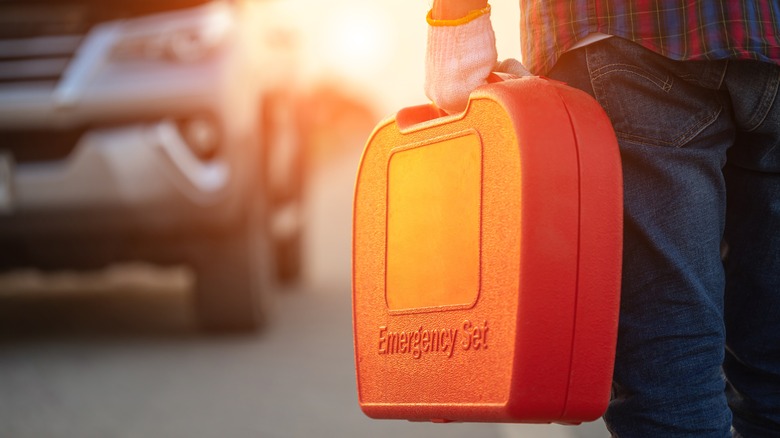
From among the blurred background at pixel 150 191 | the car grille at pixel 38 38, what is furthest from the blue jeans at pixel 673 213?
the car grille at pixel 38 38

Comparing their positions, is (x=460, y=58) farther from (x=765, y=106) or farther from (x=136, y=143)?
(x=136, y=143)

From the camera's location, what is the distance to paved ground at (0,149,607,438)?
4.23 meters

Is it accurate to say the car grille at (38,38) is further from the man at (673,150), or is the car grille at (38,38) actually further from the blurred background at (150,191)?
the man at (673,150)

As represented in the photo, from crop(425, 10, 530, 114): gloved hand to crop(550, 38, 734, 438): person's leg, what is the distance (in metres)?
0.16

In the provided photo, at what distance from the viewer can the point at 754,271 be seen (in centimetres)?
199

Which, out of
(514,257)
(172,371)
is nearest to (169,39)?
(172,371)

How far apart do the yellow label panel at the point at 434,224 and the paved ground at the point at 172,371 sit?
1949 millimetres

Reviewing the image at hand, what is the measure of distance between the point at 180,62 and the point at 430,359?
13.0 feet

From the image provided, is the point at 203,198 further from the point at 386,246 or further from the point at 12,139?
the point at 386,246

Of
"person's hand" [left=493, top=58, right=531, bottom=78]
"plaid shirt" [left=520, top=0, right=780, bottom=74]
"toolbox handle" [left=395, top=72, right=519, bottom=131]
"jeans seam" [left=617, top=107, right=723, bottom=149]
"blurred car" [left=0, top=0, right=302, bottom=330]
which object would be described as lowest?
"blurred car" [left=0, top=0, right=302, bottom=330]

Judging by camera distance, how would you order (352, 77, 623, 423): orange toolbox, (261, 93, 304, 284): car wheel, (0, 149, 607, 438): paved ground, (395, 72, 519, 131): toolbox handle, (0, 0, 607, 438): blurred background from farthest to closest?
(261, 93, 304, 284): car wheel
(0, 0, 607, 438): blurred background
(0, 149, 607, 438): paved ground
(395, 72, 519, 131): toolbox handle
(352, 77, 623, 423): orange toolbox

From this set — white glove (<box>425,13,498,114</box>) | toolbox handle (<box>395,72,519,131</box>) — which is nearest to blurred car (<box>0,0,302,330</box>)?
toolbox handle (<box>395,72,519,131</box>)

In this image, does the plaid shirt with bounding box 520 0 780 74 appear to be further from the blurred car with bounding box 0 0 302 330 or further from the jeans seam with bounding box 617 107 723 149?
the blurred car with bounding box 0 0 302 330

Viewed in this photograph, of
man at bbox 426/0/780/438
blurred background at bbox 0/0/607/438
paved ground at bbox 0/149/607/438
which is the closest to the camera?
man at bbox 426/0/780/438
